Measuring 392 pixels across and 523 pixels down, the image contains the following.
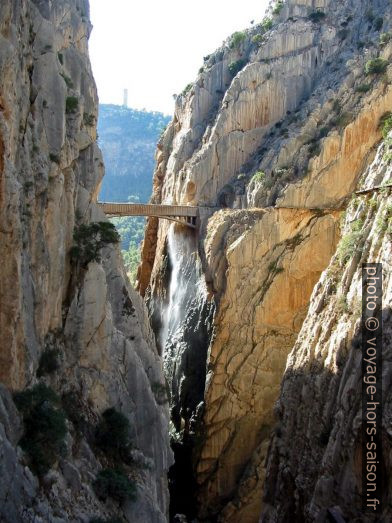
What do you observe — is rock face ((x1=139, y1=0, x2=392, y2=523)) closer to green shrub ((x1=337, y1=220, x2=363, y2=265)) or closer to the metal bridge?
the metal bridge

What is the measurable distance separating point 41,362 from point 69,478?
Answer: 154 inches

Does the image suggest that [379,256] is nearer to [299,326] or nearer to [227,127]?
[299,326]

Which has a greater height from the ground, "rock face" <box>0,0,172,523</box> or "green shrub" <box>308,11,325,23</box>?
"green shrub" <box>308,11,325,23</box>

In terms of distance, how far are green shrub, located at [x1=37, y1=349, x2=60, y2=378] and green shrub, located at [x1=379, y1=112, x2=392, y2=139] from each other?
2607cm

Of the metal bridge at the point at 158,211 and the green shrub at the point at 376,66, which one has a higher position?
the green shrub at the point at 376,66

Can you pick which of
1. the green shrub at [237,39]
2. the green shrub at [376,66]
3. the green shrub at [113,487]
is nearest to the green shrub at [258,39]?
the green shrub at [237,39]

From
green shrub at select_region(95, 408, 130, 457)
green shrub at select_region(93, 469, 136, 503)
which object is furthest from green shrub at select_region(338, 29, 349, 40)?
green shrub at select_region(93, 469, 136, 503)

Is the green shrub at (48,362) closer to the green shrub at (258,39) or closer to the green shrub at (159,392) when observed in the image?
the green shrub at (159,392)

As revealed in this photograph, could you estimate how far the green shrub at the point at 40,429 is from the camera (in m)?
17.1

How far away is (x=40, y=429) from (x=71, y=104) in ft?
43.6

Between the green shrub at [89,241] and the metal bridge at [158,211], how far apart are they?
13595 mm

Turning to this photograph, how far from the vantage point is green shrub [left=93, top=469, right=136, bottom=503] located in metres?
19.6

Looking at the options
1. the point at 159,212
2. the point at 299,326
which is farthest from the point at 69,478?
the point at 159,212

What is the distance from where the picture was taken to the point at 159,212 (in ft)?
147
